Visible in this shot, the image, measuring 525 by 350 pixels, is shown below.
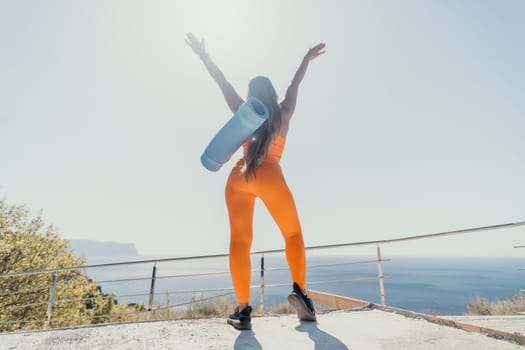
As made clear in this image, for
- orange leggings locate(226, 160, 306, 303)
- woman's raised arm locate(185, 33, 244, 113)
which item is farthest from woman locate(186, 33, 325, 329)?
woman's raised arm locate(185, 33, 244, 113)

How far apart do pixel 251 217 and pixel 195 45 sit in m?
1.30

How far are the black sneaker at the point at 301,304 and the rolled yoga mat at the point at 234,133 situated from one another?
86 cm

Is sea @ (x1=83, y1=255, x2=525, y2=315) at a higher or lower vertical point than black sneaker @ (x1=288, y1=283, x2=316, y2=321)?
lower

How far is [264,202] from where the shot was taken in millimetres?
1631

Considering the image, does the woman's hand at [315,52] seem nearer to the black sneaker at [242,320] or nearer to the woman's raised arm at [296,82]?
the woman's raised arm at [296,82]

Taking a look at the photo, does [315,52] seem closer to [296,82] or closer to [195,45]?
[296,82]

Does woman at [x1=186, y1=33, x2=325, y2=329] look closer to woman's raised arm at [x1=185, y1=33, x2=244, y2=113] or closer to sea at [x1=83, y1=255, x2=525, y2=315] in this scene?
woman's raised arm at [x1=185, y1=33, x2=244, y2=113]

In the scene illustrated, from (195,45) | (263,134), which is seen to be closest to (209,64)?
(195,45)

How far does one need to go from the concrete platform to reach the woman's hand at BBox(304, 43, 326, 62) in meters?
1.79

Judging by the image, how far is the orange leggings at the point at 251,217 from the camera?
61.2 inches

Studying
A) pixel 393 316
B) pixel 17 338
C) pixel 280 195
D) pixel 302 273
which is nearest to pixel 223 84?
pixel 280 195

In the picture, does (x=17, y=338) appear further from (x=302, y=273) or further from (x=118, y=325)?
(x=302, y=273)

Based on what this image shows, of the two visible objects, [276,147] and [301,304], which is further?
[276,147]

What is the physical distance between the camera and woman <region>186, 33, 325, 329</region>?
5.10 ft
